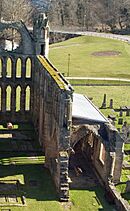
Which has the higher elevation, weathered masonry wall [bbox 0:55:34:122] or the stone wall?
the stone wall

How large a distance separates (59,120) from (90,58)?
54.2m

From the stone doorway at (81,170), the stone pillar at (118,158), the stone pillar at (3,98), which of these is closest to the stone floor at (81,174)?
the stone doorway at (81,170)

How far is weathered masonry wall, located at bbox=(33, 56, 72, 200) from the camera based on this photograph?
111ft

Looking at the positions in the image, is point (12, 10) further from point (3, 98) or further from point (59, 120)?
point (59, 120)

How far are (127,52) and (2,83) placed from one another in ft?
167

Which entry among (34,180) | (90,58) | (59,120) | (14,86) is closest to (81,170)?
(34,180)

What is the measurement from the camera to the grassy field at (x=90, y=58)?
255 ft

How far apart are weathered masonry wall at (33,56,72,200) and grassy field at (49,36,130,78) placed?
32.4 meters

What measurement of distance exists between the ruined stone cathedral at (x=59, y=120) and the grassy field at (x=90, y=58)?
2856 centimetres

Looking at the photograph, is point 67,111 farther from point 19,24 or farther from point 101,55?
point 101,55

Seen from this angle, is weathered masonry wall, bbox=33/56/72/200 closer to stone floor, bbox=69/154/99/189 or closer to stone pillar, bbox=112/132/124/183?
stone floor, bbox=69/154/99/189

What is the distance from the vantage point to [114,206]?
32.9m

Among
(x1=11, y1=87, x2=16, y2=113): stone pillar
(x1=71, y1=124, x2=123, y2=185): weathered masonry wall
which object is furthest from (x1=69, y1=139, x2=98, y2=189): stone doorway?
(x1=11, y1=87, x2=16, y2=113): stone pillar

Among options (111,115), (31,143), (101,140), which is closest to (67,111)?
(101,140)
